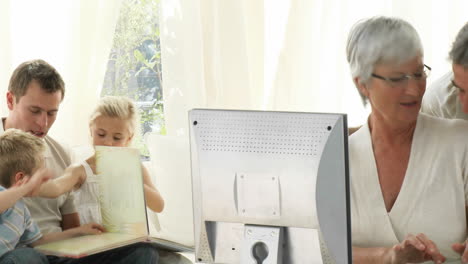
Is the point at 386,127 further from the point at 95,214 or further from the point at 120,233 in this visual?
the point at 95,214

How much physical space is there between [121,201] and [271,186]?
0.82m

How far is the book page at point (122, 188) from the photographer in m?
2.38

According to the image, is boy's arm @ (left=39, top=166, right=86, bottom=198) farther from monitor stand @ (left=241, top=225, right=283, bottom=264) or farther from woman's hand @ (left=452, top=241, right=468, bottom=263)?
woman's hand @ (left=452, top=241, right=468, bottom=263)

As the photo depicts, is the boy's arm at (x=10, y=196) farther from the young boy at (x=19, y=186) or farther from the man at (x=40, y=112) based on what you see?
the man at (x=40, y=112)

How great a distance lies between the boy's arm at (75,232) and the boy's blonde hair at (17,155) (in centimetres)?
23

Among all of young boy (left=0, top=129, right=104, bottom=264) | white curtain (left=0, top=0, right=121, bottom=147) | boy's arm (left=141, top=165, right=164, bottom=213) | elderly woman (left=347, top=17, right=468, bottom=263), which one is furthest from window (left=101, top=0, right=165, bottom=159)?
elderly woman (left=347, top=17, right=468, bottom=263)

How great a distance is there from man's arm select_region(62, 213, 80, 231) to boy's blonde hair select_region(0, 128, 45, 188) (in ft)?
1.17

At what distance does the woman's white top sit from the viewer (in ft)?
7.00

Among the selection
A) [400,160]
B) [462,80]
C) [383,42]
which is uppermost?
[383,42]

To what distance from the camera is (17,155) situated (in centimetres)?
237

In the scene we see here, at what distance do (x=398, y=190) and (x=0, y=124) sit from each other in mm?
1470

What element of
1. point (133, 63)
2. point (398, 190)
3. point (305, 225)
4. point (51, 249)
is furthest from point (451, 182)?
point (133, 63)

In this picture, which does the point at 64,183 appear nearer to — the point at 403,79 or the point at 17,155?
the point at 17,155

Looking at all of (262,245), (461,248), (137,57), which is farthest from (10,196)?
(137,57)
